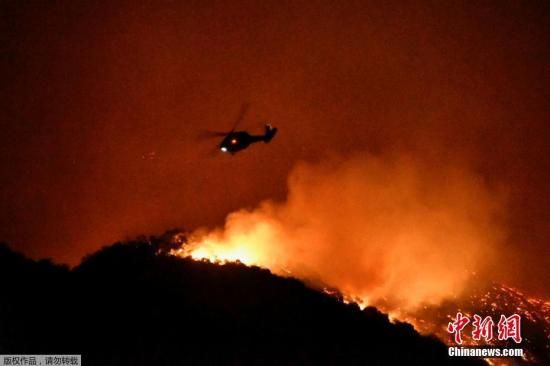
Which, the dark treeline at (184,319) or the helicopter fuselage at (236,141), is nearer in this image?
the dark treeline at (184,319)

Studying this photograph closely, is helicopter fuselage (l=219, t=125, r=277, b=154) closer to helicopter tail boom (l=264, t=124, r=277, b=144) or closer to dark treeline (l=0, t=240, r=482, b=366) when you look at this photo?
helicopter tail boom (l=264, t=124, r=277, b=144)

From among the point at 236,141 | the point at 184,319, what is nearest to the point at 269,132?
the point at 236,141

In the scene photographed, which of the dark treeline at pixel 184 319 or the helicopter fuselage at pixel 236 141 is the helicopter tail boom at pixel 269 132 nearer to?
the helicopter fuselage at pixel 236 141

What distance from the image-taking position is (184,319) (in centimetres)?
2642

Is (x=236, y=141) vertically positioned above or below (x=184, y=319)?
above

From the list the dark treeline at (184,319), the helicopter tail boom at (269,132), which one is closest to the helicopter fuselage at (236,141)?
the helicopter tail boom at (269,132)

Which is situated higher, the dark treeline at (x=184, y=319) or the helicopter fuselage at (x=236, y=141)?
the helicopter fuselage at (x=236, y=141)

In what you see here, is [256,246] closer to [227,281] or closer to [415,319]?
[227,281]

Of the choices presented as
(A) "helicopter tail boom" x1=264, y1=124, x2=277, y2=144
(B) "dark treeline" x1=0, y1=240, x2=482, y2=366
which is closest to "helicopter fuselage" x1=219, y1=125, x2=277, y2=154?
(A) "helicopter tail boom" x1=264, y1=124, x2=277, y2=144

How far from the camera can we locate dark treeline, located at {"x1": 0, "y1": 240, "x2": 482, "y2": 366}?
2341cm

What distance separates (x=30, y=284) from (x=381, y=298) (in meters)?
31.2

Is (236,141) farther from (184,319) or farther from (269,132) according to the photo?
(184,319)

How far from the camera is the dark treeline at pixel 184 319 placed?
76.8 feet

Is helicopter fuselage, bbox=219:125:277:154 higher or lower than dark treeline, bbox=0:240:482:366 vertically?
higher
